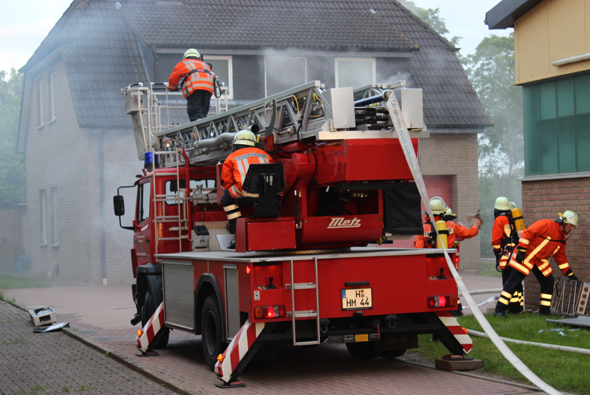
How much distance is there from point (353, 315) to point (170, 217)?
3818 mm

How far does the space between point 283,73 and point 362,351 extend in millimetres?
13927

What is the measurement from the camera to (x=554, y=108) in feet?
37.9

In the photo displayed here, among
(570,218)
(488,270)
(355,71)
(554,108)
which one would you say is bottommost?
(488,270)

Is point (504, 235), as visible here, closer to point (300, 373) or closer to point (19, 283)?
point (300, 373)

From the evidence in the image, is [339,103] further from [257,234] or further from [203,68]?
[203,68]

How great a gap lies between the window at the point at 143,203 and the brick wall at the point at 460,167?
1166 cm

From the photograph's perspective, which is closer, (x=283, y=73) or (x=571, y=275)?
(x=571, y=275)

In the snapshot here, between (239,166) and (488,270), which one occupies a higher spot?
(239,166)

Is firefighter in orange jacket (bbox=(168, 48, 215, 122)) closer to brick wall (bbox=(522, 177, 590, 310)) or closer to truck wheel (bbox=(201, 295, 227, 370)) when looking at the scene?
truck wheel (bbox=(201, 295, 227, 370))

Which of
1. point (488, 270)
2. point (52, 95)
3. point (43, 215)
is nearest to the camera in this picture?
point (488, 270)

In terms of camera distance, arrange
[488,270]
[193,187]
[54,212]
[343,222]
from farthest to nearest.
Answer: [54,212] → [488,270] → [193,187] → [343,222]

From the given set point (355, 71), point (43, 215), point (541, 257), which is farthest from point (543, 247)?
point (43, 215)

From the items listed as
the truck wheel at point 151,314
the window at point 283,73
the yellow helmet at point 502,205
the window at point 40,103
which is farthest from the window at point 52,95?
the yellow helmet at point 502,205

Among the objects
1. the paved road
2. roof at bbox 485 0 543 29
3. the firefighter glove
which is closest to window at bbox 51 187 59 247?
the paved road
